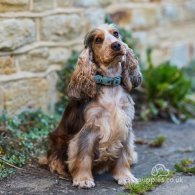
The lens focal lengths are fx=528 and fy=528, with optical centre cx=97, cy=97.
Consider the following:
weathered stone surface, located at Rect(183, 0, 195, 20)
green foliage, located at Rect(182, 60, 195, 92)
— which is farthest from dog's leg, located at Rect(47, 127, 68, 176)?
weathered stone surface, located at Rect(183, 0, 195, 20)

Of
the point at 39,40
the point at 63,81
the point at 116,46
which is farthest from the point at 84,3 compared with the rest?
the point at 116,46

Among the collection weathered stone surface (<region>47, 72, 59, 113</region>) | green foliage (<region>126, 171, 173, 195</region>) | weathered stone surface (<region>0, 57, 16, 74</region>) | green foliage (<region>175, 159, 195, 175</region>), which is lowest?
green foliage (<region>175, 159, 195, 175</region>)

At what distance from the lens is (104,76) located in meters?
4.89

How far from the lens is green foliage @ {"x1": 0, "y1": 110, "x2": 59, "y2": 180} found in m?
5.32

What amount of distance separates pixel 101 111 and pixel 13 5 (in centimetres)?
196

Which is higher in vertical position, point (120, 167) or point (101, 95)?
point (101, 95)

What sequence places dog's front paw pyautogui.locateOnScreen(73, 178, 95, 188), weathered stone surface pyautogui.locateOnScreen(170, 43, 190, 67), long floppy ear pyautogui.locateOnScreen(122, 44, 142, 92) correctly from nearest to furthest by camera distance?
1. dog's front paw pyautogui.locateOnScreen(73, 178, 95, 188)
2. long floppy ear pyautogui.locateOnScreen(122, 44, 142, 92)
3. weathered stone surface pyautogui.locateOnScreen(170, 43, 190, 67)

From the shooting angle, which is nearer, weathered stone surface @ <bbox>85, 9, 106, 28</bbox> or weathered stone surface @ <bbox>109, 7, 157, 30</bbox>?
weathered stone surface @ <bbox>85, 9, 106, 28</bbox>

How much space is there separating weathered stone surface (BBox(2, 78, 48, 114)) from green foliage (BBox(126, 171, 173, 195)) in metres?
2.03

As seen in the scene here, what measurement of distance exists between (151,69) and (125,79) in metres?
2.67

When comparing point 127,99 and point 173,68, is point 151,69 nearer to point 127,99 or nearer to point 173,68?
point 173,68

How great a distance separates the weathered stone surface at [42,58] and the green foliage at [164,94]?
4.31 ft

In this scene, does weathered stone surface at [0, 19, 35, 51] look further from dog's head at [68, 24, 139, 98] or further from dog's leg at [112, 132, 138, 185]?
dog's leg at [112, 132, 138, 185]

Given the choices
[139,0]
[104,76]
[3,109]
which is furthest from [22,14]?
[139,0]
